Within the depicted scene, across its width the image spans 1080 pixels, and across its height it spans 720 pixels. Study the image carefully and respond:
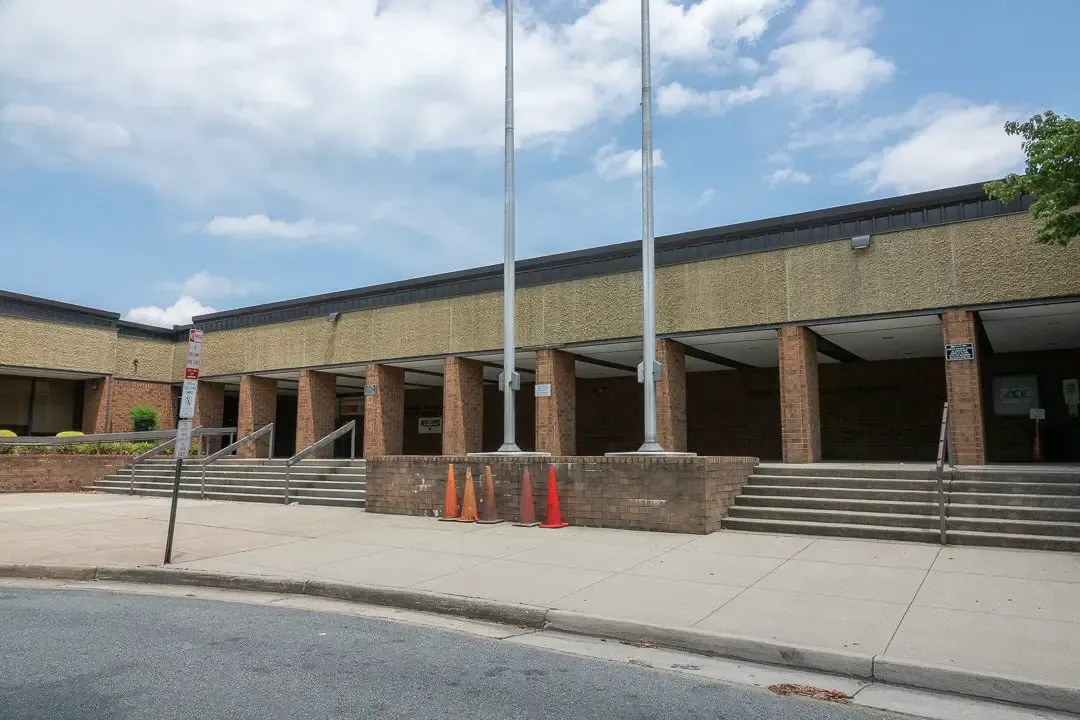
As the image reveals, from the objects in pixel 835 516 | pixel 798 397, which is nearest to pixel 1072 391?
pixel 798 397

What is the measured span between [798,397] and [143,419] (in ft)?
66.9

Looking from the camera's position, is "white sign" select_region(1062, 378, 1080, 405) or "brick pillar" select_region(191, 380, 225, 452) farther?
"brick pillar" select_region(191, 380, 225, 452)

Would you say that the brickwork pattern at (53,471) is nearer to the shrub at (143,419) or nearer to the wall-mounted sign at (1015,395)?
the shrub at (143,419)

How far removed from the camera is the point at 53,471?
62.2 feet

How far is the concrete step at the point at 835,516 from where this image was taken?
9758 millimetres

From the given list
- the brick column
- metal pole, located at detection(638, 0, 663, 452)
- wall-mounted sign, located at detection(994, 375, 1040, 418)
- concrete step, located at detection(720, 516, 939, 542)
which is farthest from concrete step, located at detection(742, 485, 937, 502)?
the brick column

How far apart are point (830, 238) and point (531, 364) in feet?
28.9

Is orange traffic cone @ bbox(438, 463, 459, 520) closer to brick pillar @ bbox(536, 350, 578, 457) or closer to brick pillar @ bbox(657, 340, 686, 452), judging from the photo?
brick pillar @ bbox(536, 350, 578, 457)

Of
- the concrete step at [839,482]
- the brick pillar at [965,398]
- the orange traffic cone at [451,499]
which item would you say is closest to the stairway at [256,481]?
the orange traffic cone at [451,499]

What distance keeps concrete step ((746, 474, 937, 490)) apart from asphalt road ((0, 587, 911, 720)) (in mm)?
7425

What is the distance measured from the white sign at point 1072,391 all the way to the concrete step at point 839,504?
9.48m

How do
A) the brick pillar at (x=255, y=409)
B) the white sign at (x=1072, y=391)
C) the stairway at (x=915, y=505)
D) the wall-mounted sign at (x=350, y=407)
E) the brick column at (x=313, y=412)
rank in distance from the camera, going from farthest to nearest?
the wall-mounted sign at (x=350, y=407)
the brick pillar at (x=255, y=409)
the brick column at (x=313, y=412)
the white sign at (x=1072, y=391)
the stairway at (x=915, y=505)

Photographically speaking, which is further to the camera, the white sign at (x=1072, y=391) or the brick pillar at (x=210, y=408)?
the brick pillar at (x=210, y=408)

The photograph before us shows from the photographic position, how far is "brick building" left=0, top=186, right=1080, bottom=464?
44.2 ft
